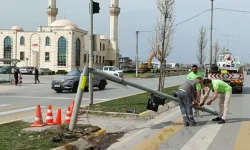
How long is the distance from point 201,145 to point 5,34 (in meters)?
83.7

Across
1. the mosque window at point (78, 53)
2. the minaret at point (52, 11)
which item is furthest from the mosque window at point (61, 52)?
the minaret at point (52, 11)

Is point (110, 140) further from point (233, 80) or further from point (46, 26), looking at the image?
point (46, 26)

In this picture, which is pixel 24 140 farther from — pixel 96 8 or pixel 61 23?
pixel 61 23

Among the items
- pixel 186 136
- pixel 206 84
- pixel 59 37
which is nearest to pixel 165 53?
pixel 206 84

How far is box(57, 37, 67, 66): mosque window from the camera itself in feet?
264

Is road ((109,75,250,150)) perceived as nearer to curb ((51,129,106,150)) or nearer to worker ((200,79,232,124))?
worker ((200,79,232,124))

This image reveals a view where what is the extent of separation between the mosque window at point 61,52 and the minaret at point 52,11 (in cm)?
1627

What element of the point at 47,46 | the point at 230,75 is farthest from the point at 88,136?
the point at 47,46

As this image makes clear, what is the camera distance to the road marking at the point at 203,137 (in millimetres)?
7930

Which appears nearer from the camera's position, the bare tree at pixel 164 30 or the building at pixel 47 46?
the bare tree at pixel 164 30

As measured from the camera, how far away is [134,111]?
43.0ft

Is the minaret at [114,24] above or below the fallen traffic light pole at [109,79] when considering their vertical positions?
above

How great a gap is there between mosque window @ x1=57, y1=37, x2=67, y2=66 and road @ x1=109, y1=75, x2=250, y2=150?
229 feet

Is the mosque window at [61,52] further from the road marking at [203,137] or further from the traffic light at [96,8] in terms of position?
the road marking at [203,137]
